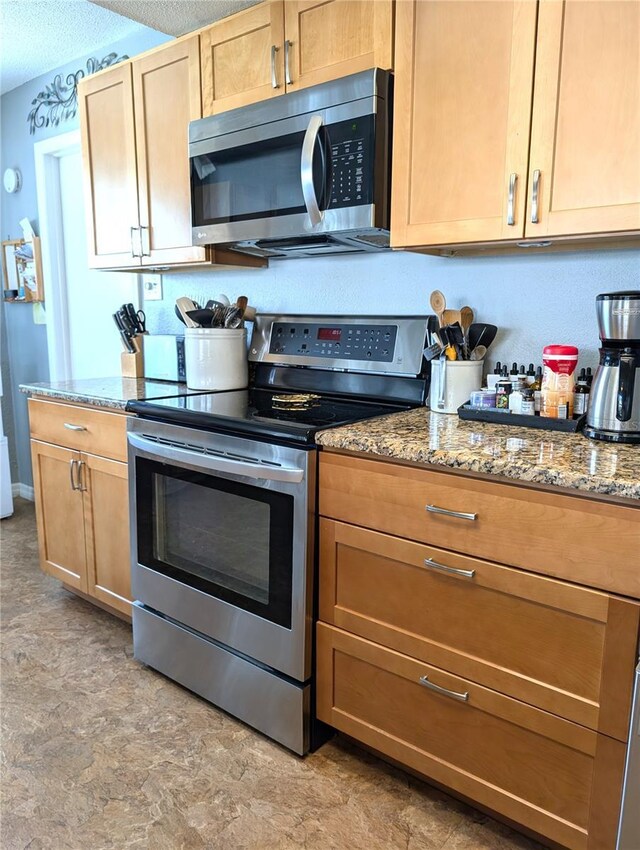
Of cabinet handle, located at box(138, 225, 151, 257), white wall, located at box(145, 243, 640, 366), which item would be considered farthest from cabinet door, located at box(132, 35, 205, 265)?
white wall, located at box(145, 243, 640, 366)

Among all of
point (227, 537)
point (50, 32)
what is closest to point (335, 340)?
point (227, 537)

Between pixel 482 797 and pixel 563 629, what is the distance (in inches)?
18.9

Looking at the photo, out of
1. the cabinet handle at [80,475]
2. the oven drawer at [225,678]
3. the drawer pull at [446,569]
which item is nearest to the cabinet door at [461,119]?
the drawer pull at [446,569]

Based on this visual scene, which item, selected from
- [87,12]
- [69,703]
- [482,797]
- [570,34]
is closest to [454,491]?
[482,797]

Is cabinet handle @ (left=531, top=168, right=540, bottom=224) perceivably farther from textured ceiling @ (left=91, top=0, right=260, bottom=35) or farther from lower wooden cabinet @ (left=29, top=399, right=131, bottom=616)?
lower wooden cabinet @ (left=29, top=399, right=131, bottom=616)

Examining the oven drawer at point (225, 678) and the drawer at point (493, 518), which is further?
the oven drawer at point (225, 678)

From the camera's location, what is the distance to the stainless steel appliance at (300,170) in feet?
5.32

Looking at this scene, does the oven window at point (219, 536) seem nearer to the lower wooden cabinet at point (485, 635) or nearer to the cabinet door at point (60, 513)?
the lower wooden cabinet at point (485, 635)

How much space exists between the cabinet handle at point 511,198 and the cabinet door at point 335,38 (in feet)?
1.65

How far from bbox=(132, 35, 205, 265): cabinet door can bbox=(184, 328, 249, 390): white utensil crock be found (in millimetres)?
287

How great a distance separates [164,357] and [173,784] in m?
1.60

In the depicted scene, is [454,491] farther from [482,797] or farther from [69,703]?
[69,703]

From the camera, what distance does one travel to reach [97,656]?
7.02 feet

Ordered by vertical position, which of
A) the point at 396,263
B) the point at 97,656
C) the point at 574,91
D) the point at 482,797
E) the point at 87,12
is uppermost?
the point at 87,12
